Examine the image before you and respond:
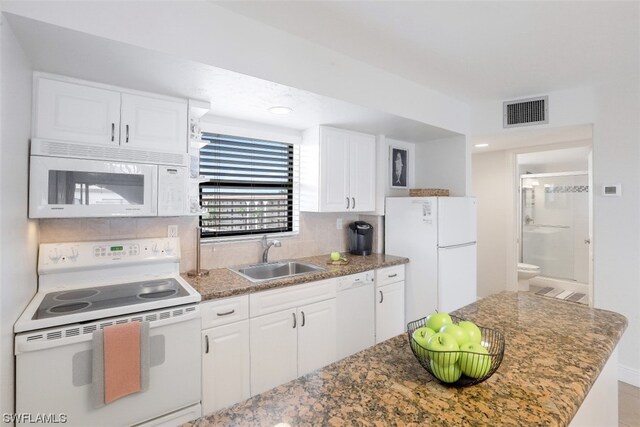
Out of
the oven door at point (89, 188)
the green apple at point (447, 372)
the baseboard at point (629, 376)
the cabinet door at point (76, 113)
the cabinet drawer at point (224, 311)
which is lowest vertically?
the baseboard at point (629, 376)

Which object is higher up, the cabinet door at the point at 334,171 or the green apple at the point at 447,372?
the cabinet door at the point at 334,171

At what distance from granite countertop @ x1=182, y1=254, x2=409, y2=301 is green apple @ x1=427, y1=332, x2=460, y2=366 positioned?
1.43 metres

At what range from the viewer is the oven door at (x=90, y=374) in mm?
1406

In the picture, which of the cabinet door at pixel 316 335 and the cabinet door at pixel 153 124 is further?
the cabinet door at pixel 316 335

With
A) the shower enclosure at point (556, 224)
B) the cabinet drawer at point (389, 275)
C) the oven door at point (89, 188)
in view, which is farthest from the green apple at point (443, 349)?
the shower enclosure at point (556, 224)

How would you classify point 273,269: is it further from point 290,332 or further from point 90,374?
point 90,374

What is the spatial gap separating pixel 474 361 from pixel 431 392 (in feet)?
0.48

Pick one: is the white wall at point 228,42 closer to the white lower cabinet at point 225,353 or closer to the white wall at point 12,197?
the white wall at point 12,197

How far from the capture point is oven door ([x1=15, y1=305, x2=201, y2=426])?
141 cm

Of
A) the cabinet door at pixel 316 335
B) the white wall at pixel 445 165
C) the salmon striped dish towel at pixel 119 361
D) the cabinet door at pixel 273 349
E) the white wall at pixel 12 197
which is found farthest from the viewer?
the white wall at pixel 445 165

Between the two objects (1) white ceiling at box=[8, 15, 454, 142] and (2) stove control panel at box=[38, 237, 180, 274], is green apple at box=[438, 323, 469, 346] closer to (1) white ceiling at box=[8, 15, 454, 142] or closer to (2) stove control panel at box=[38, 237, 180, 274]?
(1) white ceiling at box=[8, 15, 454, 142]

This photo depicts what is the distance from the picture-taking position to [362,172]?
3.24m

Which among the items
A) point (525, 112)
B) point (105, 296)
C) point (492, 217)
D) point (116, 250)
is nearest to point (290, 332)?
point (105, 296)

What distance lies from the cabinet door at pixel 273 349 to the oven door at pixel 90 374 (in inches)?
15.8
